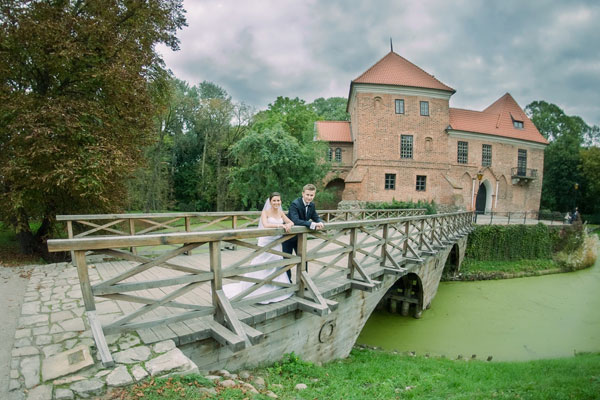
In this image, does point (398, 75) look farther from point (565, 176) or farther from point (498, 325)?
point (565, 176)

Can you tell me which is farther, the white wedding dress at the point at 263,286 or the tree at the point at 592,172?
the tree at the point at 592,172

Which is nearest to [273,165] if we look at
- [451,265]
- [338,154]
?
[451,265]

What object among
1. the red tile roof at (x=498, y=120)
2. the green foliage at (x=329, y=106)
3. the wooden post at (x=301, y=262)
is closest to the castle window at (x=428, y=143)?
the red tile roof at (x=498, y=120)

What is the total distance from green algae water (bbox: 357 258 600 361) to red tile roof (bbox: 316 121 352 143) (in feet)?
57.3

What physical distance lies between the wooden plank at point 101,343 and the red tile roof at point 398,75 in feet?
80.5

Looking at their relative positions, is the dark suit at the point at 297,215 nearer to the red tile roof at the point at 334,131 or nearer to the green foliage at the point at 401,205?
the green foliage at the point at 401,205

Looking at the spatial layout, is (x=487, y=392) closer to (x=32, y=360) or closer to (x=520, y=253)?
(x=32, y=360)

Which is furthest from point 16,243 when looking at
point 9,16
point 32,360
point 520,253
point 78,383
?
point 520,253

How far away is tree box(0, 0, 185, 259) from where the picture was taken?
25.2ft

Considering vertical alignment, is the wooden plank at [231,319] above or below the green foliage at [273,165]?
below

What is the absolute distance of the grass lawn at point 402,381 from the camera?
102 inches

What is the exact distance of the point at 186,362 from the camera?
2734 mm

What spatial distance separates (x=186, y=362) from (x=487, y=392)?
416 cm

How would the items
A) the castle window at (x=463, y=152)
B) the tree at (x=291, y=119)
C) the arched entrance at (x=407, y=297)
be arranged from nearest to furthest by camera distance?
the arched entrance at (x=407, y=297), the tree at (x=291, y=119), the castle window at (x=463, y=152)
